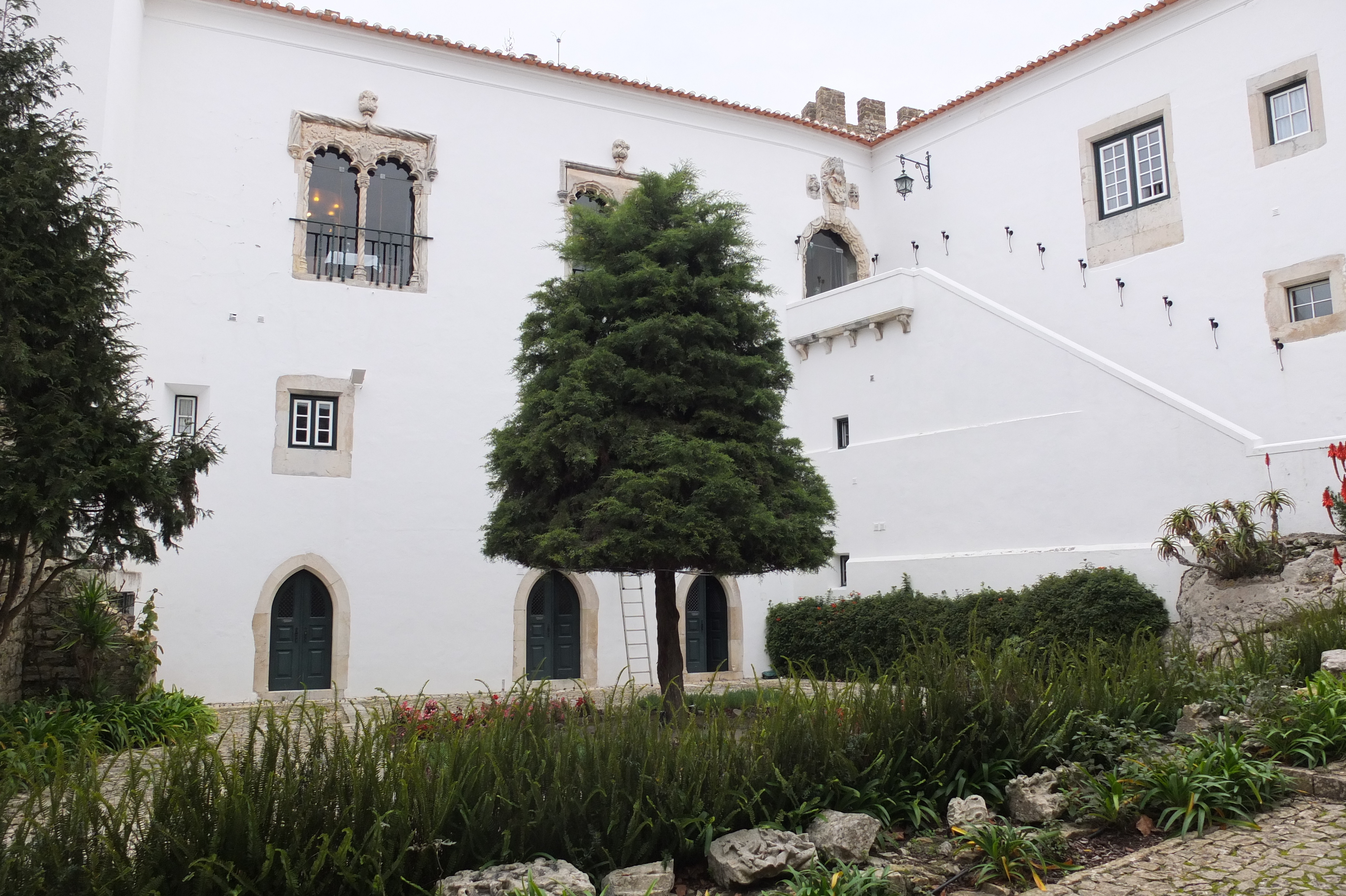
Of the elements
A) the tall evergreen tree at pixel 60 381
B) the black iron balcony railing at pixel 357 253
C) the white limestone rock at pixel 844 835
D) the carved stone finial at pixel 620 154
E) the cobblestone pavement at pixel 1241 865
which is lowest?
the cobblestone pavement at pixel 1241 865

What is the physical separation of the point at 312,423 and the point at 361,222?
9.43ft

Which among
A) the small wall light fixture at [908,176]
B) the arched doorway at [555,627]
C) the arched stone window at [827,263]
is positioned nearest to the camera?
the arched doorway at [555,627]

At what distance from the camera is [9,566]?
8.27m

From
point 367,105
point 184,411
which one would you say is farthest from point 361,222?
point 184,411

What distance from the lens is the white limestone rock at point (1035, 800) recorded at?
4.74 metres

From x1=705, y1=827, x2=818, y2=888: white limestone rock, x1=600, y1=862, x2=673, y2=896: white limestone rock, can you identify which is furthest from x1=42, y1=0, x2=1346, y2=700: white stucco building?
x1=600, y1=862, x2=673, y2=896: white limestone rock

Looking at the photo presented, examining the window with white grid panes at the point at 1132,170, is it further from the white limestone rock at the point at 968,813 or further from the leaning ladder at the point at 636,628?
the white limestone rock at the point at 968,813

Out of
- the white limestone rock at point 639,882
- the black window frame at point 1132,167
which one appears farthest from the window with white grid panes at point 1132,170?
the white limestone rock at point 639,882

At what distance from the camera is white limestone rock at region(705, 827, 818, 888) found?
13.5 ft

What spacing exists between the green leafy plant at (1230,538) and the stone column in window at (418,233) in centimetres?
979

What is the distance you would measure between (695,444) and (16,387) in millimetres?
4544

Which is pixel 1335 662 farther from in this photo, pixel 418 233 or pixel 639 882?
pixel 418 233

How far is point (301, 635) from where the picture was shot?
1317 cm

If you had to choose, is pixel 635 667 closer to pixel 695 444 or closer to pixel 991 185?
pixel 695 444
